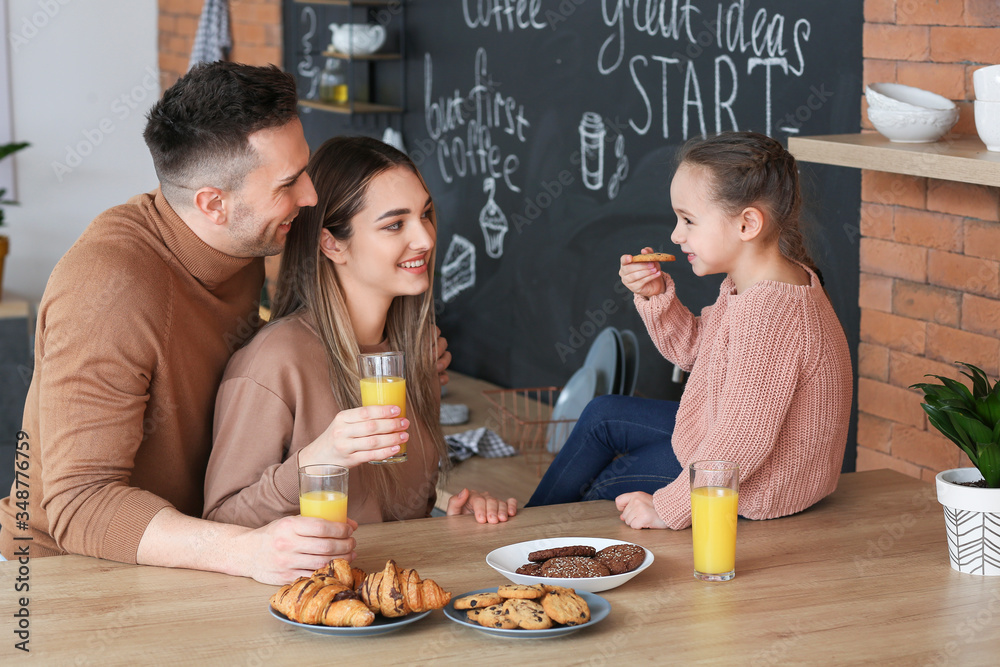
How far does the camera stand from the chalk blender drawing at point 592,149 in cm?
328

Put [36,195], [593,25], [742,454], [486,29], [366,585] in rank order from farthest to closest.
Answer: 1. [36,195]
2. [486,29]
3. [593,25]
4. [742,454]
5. [366,585]

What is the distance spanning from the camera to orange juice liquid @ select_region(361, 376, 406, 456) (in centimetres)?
157

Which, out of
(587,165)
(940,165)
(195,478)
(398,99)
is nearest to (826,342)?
(940,165)

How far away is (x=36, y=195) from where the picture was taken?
18.5 feet

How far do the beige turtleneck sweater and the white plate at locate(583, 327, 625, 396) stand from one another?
118cm

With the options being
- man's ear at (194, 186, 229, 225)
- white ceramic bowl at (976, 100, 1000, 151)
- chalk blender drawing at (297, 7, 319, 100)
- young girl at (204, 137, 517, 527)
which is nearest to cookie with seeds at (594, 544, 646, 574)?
young girl at (204, 137, 517, 527)

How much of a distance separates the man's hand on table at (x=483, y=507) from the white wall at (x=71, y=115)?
4.20m

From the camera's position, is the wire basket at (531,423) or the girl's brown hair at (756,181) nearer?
the girl's brown hair at (756,181)

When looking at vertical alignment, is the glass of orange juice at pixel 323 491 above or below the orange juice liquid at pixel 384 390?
below

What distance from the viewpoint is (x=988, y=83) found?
1.95 m

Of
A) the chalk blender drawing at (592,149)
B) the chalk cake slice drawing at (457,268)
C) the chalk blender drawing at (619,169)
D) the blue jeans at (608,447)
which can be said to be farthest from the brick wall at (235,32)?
the blue jeans at (608,447)

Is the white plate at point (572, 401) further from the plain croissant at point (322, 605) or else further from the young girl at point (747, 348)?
the plain croissant at point (322, 605)

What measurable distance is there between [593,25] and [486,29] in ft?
2.07

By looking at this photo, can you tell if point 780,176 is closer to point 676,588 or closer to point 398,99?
point 676,588
